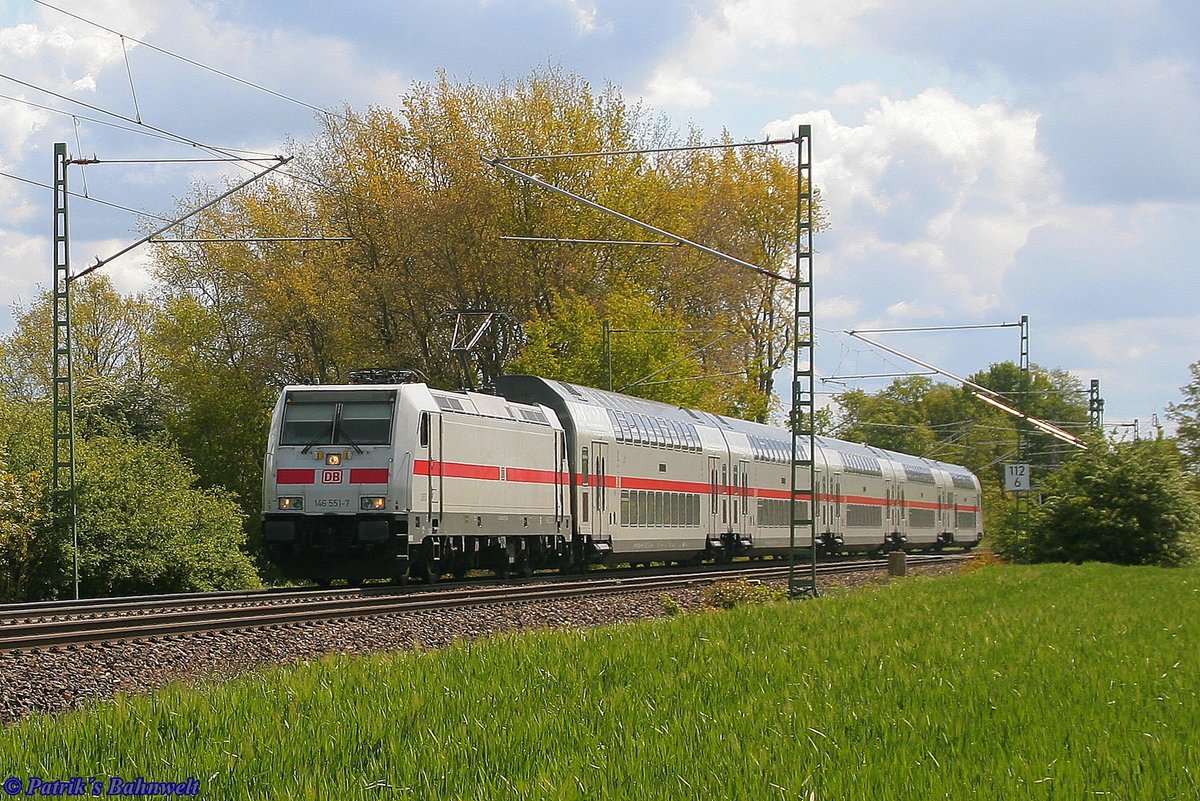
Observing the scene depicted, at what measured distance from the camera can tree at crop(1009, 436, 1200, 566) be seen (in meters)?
43.4

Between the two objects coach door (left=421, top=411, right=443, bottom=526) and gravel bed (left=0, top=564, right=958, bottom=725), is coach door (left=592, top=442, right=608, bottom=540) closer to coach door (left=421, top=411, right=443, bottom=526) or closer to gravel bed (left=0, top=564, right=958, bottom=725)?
coach door (left=421, top=411, right=443, bottom=526)

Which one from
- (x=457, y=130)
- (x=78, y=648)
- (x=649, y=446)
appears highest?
(x=457, y=130)

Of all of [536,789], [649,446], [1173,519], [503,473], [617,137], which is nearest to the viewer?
[536,789]

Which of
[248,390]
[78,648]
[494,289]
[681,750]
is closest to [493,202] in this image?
[494,289]

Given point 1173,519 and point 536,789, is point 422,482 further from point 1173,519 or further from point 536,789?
point 1173,519

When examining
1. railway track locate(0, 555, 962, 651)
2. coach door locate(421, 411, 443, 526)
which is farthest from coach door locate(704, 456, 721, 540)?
coach door locate(421, 411, 443, 526)

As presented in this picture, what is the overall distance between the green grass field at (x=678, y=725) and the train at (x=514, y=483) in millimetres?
11172

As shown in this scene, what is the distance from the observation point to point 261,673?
13.0 m

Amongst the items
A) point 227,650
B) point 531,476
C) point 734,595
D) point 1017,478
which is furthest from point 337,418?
point 1017,478

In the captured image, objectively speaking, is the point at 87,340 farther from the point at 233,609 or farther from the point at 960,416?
the point at 960,416

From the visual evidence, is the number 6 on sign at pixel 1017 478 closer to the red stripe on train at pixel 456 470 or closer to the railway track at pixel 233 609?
the railway track at pixel 233 609

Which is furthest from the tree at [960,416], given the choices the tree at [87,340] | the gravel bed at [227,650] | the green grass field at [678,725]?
the green grass field at [678,725]

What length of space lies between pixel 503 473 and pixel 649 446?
7216 mm

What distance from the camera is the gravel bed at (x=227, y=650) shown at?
13.8 metres
